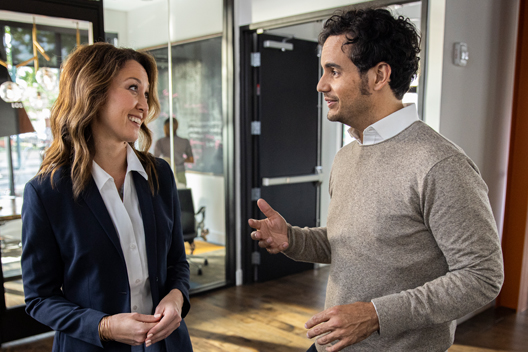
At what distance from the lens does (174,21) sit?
12.3 feet

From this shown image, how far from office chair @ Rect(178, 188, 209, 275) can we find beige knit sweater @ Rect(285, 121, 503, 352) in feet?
9.19

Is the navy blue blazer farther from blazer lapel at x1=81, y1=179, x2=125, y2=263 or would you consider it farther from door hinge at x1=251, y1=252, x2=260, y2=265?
door hinge at x1=251, y1=252, x2=260, y2=265

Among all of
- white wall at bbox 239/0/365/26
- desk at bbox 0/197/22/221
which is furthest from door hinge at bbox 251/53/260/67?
desk at bbox 0/197/22/221

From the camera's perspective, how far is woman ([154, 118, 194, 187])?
12.6 feet

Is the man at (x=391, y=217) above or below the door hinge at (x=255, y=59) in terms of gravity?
below

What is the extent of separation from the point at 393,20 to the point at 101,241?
1.03 metres

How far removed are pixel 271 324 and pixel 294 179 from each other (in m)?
1.67

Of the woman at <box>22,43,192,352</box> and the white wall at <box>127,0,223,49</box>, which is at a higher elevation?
the white wall at <box>127,0,223,49</box>

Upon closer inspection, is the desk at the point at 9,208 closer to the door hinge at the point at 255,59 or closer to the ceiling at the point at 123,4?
the ceiling at the point at 123,4

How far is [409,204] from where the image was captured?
3.74ft

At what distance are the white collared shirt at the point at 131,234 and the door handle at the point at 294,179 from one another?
306 cm

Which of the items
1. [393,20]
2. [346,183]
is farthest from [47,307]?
[393,20]

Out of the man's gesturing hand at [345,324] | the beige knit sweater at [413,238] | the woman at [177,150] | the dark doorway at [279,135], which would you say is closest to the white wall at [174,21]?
the dark doorway at [279,135]

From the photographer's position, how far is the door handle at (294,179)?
4402mm
